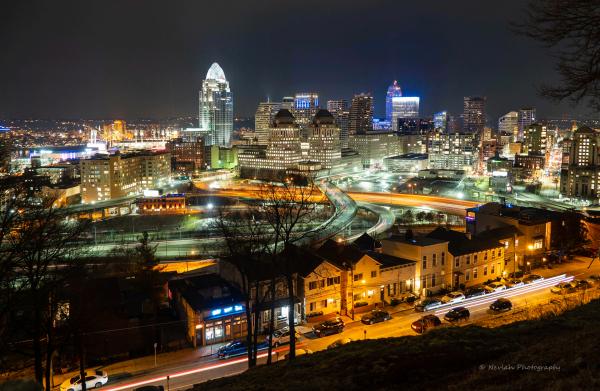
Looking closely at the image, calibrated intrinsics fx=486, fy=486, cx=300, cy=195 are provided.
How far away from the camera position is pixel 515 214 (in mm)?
17953

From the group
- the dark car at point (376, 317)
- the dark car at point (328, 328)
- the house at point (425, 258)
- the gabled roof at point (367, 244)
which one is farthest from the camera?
the gabled roof at point (367, 244)

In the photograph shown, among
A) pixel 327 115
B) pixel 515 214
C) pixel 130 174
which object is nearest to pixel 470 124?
pixel 327 115

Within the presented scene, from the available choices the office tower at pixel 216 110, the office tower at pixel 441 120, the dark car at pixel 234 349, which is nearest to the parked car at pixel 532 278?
the dark car at pixel 234 349

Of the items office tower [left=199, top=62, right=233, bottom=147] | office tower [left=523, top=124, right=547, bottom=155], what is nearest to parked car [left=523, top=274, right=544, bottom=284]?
office tower [left=523, top=124, right=547, bottom=155]

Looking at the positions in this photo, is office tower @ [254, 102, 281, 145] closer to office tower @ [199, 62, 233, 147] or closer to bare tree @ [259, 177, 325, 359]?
office tower @ [199, 62, 233, 147]

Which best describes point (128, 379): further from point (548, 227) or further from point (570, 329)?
point (548, 227)

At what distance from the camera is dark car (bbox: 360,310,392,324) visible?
11.2 meters

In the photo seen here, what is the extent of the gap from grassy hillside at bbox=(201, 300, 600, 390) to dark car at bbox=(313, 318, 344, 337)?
12.1 feet

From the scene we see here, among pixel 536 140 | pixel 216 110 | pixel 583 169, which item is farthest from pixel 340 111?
pixel 583 169

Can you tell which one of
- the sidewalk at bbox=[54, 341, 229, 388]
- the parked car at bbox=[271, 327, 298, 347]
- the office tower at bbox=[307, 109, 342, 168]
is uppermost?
the office tower at bbox=[307, 109, 342, 168]

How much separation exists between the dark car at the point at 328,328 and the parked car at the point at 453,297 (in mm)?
3143

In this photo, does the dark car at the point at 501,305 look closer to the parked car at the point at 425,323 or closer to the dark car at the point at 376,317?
the parked car at the point at 425,323

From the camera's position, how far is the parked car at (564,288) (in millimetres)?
12860

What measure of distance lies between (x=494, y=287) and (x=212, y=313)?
26.8ft
